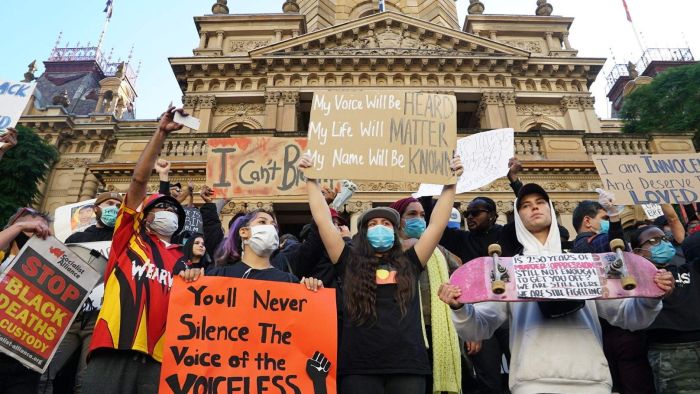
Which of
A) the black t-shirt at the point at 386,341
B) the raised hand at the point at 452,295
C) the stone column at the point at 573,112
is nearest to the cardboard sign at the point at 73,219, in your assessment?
the black t-shirt at the point at 386,341

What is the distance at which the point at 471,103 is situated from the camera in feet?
74.6

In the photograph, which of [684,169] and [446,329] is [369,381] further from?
[684,169]

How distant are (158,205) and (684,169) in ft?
19.6

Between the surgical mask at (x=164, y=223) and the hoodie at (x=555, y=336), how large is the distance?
2.40 m

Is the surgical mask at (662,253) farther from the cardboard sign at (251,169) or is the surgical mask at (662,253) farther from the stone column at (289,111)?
the stone column at (289,111)

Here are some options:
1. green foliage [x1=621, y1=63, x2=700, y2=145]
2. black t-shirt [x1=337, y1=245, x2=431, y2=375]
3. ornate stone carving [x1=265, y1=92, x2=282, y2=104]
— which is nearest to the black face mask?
black t-shirt [x1=337, y1=245, x2=431, y2=375]

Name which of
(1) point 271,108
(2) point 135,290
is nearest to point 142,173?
(2) point 135,290

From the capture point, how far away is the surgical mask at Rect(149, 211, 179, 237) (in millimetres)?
3826

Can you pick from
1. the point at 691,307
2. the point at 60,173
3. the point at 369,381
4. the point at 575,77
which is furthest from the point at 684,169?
the point at 60,173

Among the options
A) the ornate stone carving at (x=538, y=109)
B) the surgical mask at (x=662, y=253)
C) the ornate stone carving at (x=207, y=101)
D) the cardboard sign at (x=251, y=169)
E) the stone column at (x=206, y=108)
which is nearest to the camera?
the surgical mask at (x=662, y=253)

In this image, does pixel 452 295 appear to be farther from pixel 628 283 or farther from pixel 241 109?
pixel 241 109

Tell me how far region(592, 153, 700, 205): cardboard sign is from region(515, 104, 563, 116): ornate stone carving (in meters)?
17.2

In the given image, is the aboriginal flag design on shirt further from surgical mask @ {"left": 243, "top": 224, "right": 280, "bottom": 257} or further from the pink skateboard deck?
the pink skateboard deck

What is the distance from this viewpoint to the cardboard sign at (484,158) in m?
5.91
